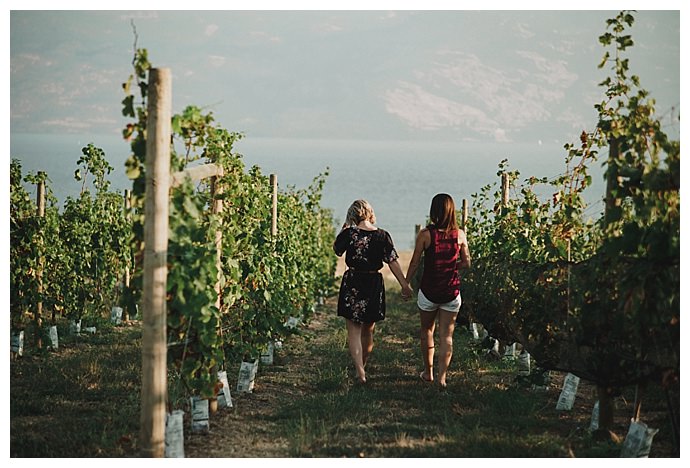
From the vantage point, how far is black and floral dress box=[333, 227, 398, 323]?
21.4ft

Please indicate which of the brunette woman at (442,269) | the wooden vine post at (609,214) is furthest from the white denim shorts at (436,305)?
the wooden vine post at (609,214)

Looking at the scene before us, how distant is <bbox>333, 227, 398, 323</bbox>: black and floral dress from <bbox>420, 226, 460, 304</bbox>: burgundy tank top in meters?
0.37

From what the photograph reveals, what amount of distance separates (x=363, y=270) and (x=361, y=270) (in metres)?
0.02

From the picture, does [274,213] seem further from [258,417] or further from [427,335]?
[258,417]

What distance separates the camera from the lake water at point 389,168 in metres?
48.1

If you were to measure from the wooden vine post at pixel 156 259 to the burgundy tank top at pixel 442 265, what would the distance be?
265 cm

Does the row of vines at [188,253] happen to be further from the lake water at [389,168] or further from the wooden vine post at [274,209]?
the lake water at [389,168]

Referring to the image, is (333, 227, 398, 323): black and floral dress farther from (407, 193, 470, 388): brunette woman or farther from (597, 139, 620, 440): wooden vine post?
(597, 139, 620, 440): wooden vine post

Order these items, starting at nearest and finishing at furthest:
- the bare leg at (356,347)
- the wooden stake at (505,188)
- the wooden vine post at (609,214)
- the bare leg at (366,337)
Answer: the wooden vine post at (609,214) < the bare leg at (356,347) < the bare leg at (366,337) < the wooden stake at (505,188)

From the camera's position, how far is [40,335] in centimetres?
742

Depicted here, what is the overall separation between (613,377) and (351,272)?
2.62 metres

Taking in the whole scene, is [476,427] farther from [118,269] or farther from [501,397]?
[118,269]

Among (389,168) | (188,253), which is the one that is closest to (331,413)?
(188,253)

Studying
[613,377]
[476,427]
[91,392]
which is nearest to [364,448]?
[476,427]
